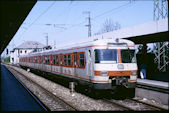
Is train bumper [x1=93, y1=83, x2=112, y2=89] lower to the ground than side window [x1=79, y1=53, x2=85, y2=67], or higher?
lower

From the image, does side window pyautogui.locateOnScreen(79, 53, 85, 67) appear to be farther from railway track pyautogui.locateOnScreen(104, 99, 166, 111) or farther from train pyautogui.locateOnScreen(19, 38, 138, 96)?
railway track pyautogui.locateOnScreen(104, 99, 166, 111)

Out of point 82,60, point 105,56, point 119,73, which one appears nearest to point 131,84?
point 119,73

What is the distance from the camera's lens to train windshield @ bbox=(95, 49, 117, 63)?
34.1 feet

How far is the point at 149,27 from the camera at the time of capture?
43.3ft

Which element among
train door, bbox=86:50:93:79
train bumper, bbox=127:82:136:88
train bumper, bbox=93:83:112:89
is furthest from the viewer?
train door, bbox=86:50:93:79

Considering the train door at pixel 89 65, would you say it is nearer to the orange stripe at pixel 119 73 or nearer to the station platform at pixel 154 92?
the orange stripe at pixel 119 73

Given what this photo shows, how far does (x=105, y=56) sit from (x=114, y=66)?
675mm

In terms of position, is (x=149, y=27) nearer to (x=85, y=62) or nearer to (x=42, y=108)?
(x=85, y=62)

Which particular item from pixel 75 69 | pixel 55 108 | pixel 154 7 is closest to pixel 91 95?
pixel 75 69

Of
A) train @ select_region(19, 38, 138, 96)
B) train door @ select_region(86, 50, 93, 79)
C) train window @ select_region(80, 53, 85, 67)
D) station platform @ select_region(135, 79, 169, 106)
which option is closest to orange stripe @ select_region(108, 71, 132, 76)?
train @ select_region(19, 38, 138, 96)

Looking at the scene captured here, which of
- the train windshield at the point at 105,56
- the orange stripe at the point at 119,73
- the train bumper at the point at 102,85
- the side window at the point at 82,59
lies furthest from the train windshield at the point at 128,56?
the side window at the point at 82,59

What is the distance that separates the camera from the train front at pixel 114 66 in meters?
10.2

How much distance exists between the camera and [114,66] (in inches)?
408

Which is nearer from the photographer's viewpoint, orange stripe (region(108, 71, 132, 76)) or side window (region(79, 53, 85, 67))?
orange stripe (region(108, 71, 132, 76))
